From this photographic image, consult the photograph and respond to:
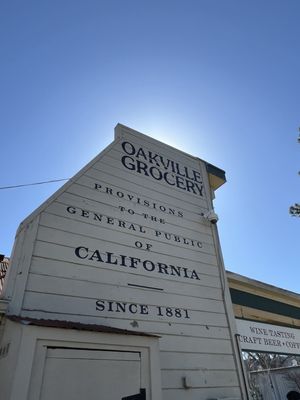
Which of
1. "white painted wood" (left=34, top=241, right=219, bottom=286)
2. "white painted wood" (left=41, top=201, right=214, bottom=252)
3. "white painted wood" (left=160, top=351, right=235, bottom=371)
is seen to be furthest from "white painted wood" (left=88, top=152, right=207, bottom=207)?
"white painted wood" (left=160, top=351, right=235, bottom=371)

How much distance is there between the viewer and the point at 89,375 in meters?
2.73

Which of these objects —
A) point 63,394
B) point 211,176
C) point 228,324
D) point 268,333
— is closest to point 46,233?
point 63,394

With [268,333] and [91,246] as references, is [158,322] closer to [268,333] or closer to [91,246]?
[91,246]

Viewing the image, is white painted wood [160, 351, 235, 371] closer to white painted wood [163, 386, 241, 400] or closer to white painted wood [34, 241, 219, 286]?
white painted wood [163, 386, 241, 400]

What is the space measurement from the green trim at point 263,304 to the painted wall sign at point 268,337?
347 millimetres

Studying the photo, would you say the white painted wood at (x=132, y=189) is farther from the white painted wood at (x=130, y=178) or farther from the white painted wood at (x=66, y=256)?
the white painted wood at (x=66, y=256)

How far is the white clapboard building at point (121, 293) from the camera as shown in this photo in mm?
2709

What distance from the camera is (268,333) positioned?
256 inches

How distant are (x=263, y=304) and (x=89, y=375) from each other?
513 cm

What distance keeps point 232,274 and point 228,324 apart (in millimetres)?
1322

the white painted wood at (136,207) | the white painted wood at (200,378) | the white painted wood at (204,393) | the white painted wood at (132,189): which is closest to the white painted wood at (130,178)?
the white painted wood at (132,189)

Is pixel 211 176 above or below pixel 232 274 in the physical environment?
above

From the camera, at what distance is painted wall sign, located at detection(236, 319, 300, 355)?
586cm

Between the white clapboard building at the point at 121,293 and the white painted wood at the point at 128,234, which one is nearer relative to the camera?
the white clapboard building at the point at 121,293
